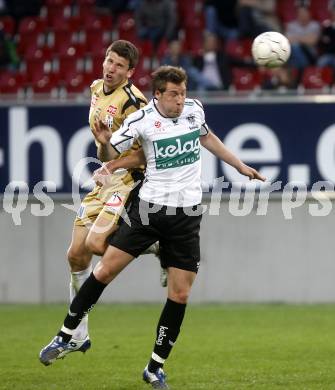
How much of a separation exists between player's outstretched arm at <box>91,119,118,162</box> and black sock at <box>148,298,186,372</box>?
46.0 inches

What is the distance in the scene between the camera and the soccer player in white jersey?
7.54 meters

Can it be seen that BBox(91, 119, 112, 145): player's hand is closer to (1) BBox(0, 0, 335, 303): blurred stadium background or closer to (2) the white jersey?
(2) the white jersey

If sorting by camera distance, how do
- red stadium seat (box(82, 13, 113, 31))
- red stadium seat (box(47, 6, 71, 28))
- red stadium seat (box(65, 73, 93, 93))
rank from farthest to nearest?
1. red stadium seat (box(47, 6, 71, 28))
2. red stadium seat (box(82, 13, 113, 31))
3. red stadium seat (box(65, 73, 93, 93))

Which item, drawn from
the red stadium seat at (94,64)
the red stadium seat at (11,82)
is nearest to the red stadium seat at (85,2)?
the red stadium seat at (94,64)

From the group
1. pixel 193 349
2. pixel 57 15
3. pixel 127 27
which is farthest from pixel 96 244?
pixel 57 15

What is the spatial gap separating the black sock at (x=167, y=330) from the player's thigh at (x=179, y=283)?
5 cm

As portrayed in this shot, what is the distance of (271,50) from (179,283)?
91.6 inches

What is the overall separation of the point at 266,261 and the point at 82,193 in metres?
2.60

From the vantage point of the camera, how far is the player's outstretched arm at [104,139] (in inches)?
299

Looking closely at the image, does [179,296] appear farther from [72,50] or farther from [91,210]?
[72,50]

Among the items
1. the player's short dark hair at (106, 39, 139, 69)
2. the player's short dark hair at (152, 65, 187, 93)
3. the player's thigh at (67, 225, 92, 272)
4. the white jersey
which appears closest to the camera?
the player's short dark hair at (152, 65, 187, 93)

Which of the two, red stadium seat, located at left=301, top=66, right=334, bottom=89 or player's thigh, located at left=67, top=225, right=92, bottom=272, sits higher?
red stadium seat, located at left=301, top=66, right=334, bottom=89

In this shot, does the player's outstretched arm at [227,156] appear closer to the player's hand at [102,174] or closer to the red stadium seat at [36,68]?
the player's hand at [102,174]

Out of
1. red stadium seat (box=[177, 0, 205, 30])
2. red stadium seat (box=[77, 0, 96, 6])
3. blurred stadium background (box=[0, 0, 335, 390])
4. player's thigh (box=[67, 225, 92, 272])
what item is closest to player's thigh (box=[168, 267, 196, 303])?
player's thigh (box=[67, 225, 92, 272])
